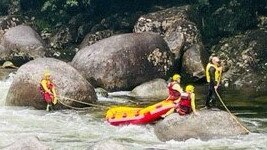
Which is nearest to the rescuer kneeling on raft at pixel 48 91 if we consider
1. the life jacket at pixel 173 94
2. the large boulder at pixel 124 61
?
the large boulder at pixel 124 61

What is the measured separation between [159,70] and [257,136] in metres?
9.34

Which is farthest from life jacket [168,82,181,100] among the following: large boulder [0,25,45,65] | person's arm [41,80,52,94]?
large boulder [0,25,45,65]

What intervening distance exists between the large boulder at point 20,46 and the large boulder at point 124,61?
5.77 metres

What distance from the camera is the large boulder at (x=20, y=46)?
26172mm

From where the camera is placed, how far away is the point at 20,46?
2647cm

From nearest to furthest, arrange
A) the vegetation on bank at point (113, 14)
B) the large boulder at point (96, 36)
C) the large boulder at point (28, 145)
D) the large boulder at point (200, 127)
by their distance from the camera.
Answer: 1. the large boulder at point (28, 145)
2. the large boulder at point (200, 127)
3. the vegetation on bank at point (113, 14)
4. the large boulder at point (96, 36)

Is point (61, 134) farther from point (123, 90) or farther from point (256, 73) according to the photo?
point (256, 73)

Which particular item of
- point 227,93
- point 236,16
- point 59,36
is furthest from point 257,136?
point 59,36

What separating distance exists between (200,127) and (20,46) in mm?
16062

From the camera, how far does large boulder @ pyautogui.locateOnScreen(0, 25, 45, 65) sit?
26172mm

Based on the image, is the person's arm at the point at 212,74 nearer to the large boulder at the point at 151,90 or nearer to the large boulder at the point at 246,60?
the large boulder at the point at 151,90

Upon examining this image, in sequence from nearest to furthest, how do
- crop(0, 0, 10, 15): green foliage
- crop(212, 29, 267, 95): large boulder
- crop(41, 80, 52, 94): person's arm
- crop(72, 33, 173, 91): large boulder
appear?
crop(41, 80, 52, 94): person's arm
crop(212, 29, 267, 95): large boulder
crop(72, 33, 173, 91): large boulder
crop(0, 0, 10, 15): green foliage

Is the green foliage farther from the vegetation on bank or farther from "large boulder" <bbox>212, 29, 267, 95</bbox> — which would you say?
"large boulder" <bbox>212, 29, 267, 95</bbox>

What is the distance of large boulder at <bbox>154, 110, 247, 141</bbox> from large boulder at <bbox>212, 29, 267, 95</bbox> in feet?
21.8
